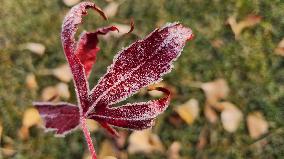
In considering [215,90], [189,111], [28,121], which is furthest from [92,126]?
[215,90]

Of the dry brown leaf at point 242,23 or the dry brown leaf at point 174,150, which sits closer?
the dry brown leaf at point 174,150

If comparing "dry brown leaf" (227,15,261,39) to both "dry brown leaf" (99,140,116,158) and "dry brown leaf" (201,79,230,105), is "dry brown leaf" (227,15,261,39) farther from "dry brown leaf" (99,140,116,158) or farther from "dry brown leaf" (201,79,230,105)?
"dry brown leaf" (99,140,116,158)

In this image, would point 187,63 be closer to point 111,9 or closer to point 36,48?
point 111,9

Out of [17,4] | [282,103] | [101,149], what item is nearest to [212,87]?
[282,103]

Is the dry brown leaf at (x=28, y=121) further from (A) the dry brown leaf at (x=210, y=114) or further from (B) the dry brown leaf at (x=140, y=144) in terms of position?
(A) the dry brown leaf at (x=210, y=114)

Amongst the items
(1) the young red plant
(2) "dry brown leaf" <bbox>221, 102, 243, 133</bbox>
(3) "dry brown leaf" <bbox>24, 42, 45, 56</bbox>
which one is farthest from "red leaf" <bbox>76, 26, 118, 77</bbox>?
(3) "dry brown leaf" <bbox>24, 42, 45, 56</bbox>

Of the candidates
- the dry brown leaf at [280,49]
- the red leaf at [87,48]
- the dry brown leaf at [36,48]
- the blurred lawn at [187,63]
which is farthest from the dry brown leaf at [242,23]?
the red leaf at [87,48]
